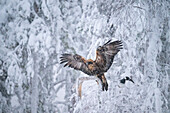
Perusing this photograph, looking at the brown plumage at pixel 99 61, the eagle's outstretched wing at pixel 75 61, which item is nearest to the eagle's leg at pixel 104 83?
the brown plumage at pixel 99 61

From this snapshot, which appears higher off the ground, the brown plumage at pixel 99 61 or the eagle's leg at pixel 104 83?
the brown plumage at pixel 99 61

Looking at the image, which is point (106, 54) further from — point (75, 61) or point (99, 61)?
point (75, 61)

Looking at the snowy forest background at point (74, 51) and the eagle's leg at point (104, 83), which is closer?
the snowy forest background at point (74, 51)

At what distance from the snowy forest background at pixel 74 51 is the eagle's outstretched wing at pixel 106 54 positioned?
42 millimetres

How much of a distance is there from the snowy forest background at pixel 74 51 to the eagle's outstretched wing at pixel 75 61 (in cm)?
4

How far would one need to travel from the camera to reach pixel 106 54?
1178mm

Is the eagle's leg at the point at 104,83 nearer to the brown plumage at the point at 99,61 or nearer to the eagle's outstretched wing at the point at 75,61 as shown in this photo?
the brown plumage at the point at 99,61

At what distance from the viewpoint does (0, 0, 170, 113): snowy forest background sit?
3.51 ft

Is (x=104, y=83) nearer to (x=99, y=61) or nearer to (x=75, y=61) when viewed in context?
(x=99, y=61)

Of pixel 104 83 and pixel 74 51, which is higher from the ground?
pixel 74 51

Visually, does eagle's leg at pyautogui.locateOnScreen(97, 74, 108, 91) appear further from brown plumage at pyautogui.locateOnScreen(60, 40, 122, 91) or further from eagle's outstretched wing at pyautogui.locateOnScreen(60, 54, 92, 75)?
eagle's outstretched wing at pyautogui.locateOnScreen(60, 54, 92, 75)

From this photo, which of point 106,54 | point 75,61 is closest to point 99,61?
point 106,54

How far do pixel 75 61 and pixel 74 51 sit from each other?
8 centimetres

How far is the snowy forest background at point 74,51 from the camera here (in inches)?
42.1
